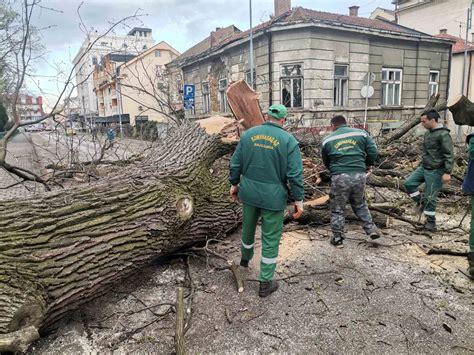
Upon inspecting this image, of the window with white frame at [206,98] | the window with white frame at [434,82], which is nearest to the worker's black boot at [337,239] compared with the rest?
the window with white frame at [206,98]

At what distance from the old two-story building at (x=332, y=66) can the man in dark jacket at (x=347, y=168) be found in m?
9.18

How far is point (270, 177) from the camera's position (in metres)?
3.23

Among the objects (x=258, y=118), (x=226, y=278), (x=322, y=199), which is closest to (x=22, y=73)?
(x=258, y=118)

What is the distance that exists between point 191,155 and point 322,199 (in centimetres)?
205

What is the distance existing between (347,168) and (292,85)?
1124cm

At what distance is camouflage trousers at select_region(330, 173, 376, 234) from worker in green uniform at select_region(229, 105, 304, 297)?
1.05 meters

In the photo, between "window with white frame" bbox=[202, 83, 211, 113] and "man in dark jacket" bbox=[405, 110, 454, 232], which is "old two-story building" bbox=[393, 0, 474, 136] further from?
"man in dark jacket" bbox=[405, 110, 454, 232]

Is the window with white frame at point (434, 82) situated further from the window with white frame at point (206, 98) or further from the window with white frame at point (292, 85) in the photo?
the window with white frame at point (206, 98)

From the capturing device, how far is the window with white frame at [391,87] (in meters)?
16.6

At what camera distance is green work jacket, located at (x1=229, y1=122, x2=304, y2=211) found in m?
3.20

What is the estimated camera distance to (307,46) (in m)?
13.9

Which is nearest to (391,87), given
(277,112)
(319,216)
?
(319,216)

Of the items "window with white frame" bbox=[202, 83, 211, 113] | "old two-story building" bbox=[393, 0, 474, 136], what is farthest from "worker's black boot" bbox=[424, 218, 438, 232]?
"old two-story building" bbox=[393, 0, 474, 136]

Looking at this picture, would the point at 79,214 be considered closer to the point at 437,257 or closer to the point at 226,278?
the point at 226,278
